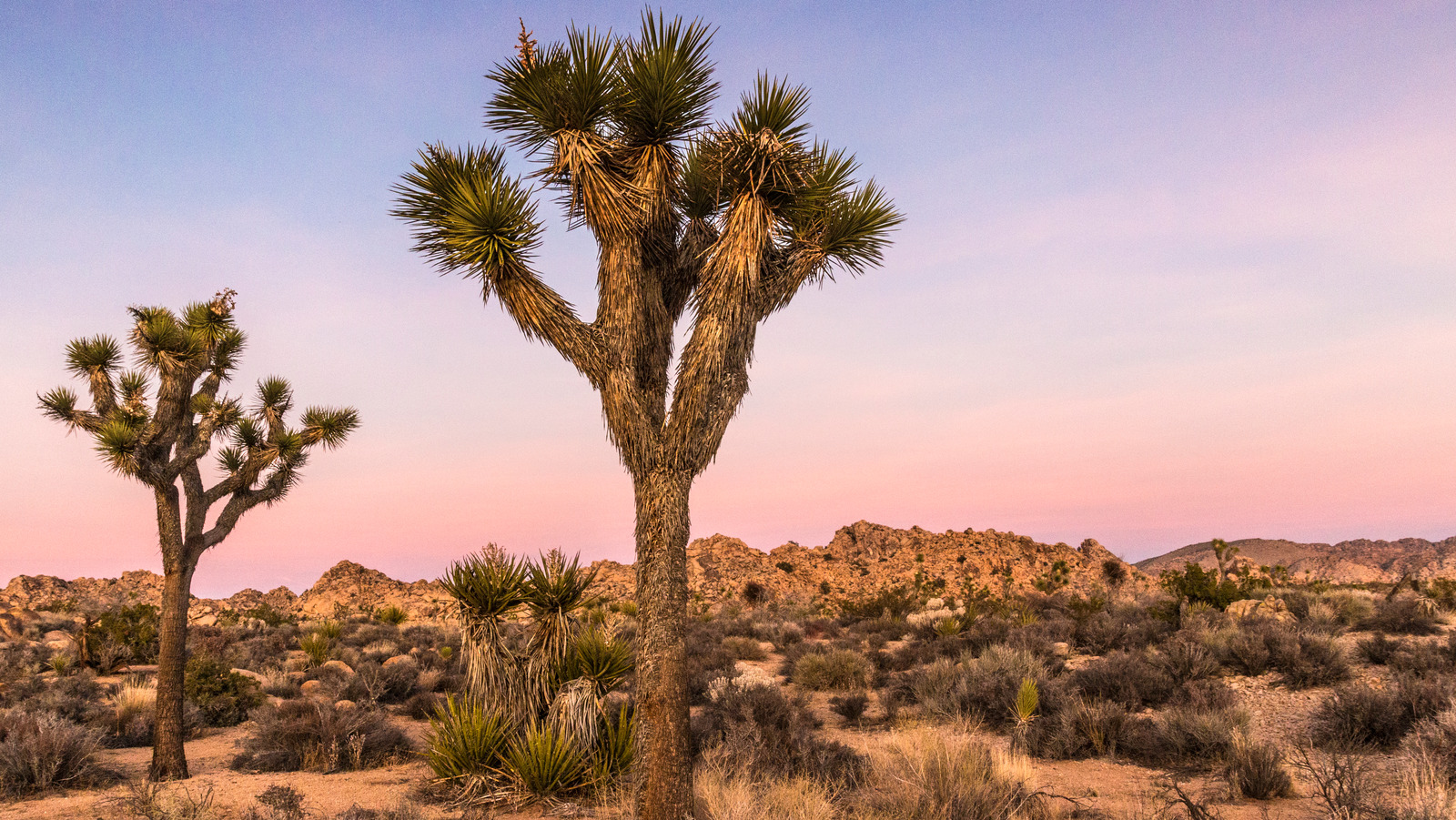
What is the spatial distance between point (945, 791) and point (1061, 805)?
1.53 meters

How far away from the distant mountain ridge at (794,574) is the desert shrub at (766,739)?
82.8ft

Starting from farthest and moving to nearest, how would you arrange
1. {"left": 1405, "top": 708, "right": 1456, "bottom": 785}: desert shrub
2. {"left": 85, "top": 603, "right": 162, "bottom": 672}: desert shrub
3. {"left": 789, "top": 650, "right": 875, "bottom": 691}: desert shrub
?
{"left": 85, "top": 603, "right": 162, "bottom": 672}: desert shrub
{"left": 789, "top": 650, "right": 875, "bottom": 691}: desert shrub
{"left": 1405, "top": 708, "right": 1456, "bottom": 785}: desert shrub

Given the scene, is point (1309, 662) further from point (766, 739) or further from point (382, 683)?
point (382, 683)

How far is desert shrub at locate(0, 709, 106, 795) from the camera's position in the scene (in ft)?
29.8

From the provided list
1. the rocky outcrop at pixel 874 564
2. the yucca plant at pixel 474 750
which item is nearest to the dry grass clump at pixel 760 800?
the yucca plant at pixel 474 750

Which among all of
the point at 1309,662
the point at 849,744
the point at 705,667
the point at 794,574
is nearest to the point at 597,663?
the point at 849,744

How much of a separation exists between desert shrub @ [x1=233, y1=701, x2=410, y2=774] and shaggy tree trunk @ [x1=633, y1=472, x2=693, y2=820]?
5584 millimetres

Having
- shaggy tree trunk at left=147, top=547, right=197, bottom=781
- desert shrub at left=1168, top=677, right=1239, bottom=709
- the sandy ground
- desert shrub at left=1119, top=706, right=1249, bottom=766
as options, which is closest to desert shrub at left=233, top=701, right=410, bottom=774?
the sandy ground

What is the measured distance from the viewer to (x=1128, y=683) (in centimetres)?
1166

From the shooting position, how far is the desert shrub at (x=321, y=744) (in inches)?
408

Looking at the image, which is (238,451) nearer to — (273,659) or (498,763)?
(498,763)

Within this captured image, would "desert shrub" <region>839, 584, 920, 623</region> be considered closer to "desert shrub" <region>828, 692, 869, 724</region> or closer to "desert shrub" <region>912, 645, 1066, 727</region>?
"desert shrub" <region>912, 645, 1066, 727</region>

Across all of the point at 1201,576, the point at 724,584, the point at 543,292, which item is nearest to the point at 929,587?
the point at 724,584

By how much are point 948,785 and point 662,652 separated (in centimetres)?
284
